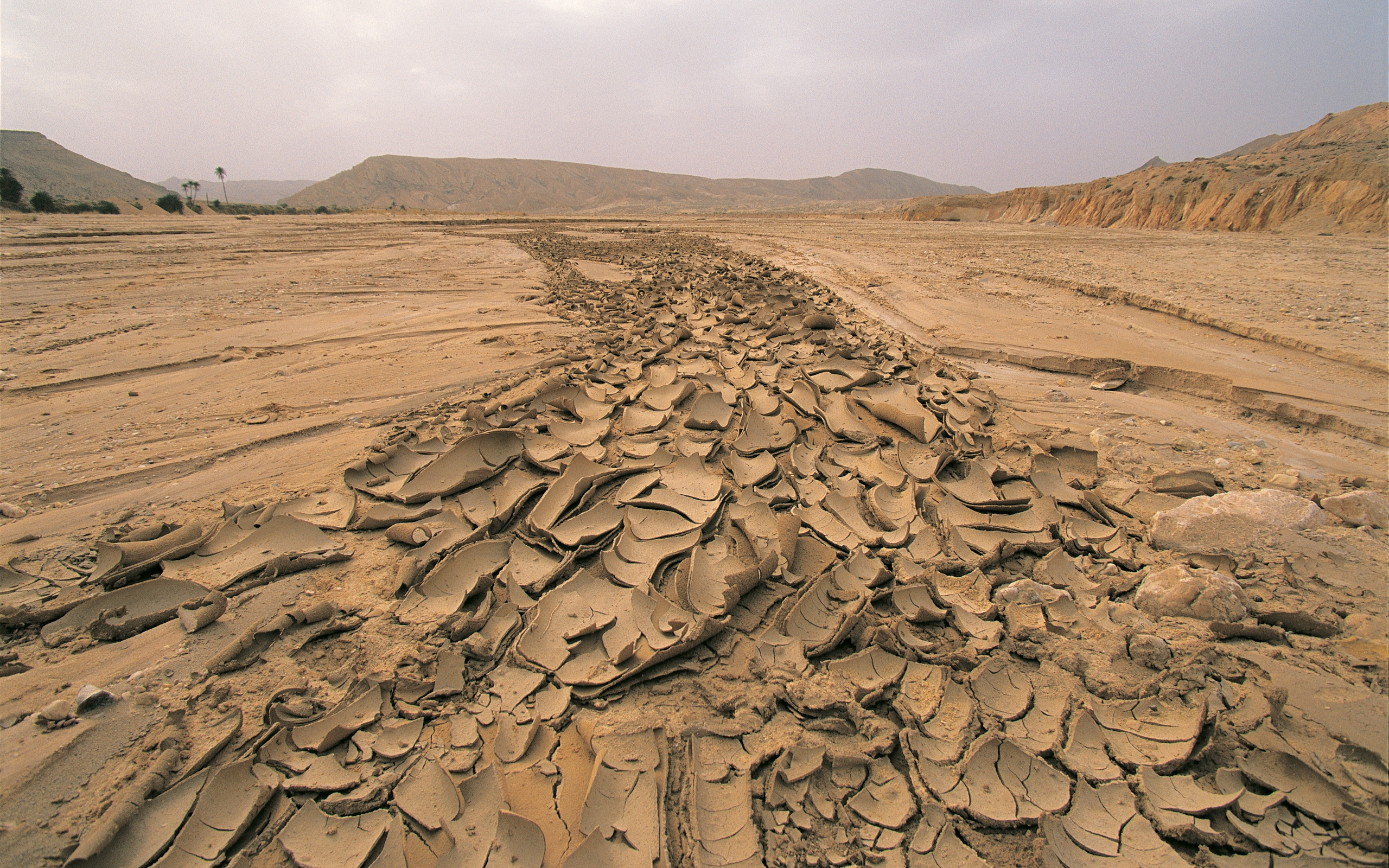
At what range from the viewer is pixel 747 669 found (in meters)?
1.56

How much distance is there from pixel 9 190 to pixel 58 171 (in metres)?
42.7

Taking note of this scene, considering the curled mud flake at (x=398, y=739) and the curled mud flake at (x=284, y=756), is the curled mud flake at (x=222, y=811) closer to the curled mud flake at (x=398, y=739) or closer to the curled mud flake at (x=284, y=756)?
the curled mud flake at (x=284, y=756)

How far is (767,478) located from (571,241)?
11565 millimetres

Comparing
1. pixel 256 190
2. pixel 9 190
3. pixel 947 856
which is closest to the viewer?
pixel 947 856

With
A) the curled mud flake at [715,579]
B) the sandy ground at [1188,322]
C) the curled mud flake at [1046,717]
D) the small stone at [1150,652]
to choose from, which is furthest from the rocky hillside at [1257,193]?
the curled mud flake at [715,579]

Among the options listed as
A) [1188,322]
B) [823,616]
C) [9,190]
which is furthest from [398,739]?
[9,190]

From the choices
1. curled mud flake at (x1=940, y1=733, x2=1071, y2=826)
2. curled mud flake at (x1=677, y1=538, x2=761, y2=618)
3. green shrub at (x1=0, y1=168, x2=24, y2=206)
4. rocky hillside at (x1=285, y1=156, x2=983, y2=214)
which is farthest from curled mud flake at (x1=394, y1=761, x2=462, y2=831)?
rocky hillside at (x1=285, y1=156, x2=983, y2=214)

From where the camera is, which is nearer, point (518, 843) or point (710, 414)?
point (518, 843)

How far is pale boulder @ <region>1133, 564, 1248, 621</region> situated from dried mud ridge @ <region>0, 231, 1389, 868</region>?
1 cm

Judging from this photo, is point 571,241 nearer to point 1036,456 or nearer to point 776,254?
point 776,254

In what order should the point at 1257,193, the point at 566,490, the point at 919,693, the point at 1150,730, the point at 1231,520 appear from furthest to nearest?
the point at 1257,193 → the point at 566,490 → the point at 1231,520 → the point at 919,693 → the point at 1150,730

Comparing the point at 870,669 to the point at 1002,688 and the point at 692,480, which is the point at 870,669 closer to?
the point at 1002,688

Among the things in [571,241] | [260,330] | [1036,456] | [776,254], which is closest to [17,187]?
[571,241]

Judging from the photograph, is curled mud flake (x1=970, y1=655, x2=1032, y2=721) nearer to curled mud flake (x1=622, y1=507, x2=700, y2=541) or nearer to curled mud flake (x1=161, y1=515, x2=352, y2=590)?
curled mud flake (x1=622, y1=507, x2=700, y2=541)
